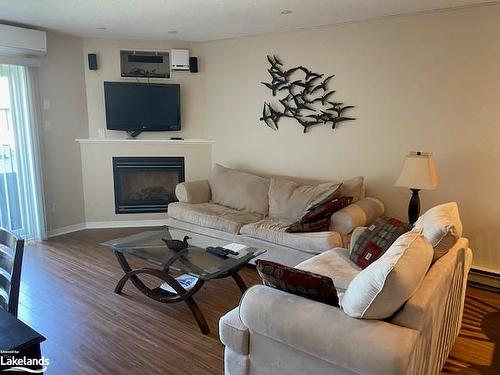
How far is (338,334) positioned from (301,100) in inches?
130

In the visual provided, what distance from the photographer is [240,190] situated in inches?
181

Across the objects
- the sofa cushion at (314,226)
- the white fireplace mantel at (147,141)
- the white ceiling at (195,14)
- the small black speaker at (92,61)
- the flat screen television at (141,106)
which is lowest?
the sofa cushion at (314,226)

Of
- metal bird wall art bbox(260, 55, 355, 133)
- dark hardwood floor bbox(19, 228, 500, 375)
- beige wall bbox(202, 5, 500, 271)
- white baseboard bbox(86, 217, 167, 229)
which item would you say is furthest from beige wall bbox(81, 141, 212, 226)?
dark hardwood floor bbox(19, 228, 500, 375)

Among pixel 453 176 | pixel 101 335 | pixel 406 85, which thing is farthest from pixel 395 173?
pixel 101 335

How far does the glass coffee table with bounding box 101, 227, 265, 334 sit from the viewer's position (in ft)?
9.40

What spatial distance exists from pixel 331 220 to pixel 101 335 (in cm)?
213

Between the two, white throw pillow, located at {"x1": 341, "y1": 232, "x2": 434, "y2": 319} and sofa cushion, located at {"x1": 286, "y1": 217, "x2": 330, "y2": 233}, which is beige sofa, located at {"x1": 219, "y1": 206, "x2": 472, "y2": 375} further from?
sofa cushion, located at {"x1": 286, "y1": 217, "x2": 330, "y2": 233}

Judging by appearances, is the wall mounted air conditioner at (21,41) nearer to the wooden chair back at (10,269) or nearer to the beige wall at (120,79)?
the beige wall at (120,79)

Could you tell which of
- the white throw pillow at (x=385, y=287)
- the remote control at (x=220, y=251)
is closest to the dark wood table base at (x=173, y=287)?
the remote control at (x=220, y=251)

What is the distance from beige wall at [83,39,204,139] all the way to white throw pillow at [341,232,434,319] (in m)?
4.12

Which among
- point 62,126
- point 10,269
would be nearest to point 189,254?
point 10,269

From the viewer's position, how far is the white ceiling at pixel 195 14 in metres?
3.41

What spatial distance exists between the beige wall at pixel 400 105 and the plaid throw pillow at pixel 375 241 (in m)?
1.19

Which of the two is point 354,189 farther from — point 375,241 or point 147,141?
point 147,141
